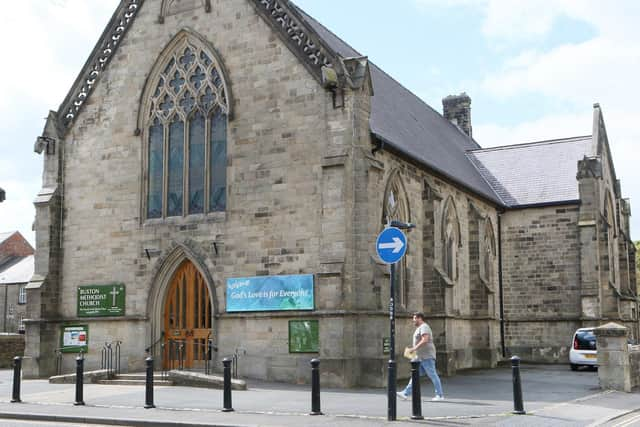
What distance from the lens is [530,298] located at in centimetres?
3428

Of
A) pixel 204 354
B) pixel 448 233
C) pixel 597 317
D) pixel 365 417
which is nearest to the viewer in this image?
pixel 365 417

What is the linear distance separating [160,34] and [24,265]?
42.6m

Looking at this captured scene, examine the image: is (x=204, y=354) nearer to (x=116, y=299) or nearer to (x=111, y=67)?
(x=116, y=299)

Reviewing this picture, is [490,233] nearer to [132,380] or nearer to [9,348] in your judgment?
[132,380]

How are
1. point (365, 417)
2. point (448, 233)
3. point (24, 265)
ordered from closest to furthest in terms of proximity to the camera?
1. point (365, 417)
2. point (448, 233)
3. point (24, 265)

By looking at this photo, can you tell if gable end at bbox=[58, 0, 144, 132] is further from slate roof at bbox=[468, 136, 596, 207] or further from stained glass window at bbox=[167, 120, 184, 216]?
slate roof at bbox=[468, 136, 596, 207]

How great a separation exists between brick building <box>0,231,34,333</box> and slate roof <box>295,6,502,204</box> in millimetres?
31784

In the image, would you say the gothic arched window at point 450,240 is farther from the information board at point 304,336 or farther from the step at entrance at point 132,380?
the step at entrance at point 132,380

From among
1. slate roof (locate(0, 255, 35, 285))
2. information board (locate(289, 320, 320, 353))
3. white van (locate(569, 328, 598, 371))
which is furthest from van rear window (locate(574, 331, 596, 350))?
slate roof (locate(0, 255, 35, 285))

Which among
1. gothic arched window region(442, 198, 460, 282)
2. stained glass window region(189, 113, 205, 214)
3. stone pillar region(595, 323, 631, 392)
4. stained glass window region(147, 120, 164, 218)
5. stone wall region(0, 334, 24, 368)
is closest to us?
stone pillar region(595, 323, 631, 392)

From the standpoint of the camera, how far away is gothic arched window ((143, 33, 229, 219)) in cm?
2336

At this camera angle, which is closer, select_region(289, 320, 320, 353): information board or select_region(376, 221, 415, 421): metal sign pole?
select_region(376, 221, 415, 421): metal sign pole

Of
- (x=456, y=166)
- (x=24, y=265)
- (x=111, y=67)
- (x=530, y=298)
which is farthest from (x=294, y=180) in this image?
(x=24, y=265)

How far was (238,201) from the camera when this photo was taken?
22500 mm
